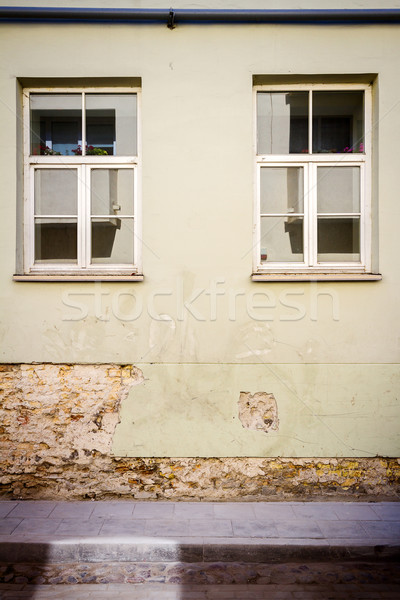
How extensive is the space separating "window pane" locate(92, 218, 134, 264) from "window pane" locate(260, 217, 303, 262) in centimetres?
145

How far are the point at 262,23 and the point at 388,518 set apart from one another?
5.06 m

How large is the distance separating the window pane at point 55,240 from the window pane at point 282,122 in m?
2.25

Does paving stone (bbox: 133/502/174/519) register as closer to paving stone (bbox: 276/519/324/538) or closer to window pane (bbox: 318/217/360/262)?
paving stone (bbox: 276/519/324/538)

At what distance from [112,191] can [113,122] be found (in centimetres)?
75

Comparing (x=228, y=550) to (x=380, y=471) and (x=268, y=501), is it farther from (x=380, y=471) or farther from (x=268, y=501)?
(x=380, y=471)

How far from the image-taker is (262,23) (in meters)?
5.12

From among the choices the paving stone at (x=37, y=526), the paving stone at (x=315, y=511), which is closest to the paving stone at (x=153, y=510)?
the paving stone at (x=37, y=526)

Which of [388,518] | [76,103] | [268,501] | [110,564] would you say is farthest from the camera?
[76,103]

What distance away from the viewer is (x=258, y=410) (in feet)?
16.9

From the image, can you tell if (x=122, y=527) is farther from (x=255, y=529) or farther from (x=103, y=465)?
(x=255, y=529)

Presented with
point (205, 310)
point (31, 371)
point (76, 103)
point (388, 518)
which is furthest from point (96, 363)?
point (388, 518)

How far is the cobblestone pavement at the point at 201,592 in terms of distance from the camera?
3.63 m

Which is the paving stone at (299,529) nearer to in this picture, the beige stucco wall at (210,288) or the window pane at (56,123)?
the beige stucco wall at (210,288)

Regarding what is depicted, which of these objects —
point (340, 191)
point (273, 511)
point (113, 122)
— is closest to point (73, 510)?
point (273, 511)
